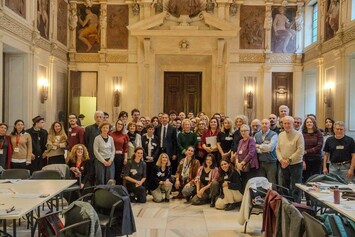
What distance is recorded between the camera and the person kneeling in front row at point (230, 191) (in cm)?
739

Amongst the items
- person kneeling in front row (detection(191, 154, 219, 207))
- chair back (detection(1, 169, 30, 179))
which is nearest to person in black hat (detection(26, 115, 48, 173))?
chair back (detection(1, 169, 30, 179))

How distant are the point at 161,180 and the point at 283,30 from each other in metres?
9.17

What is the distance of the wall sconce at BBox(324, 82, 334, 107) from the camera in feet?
39.1

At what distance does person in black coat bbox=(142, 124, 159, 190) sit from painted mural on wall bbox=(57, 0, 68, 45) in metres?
7.14

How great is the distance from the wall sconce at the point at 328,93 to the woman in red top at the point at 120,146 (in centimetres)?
700

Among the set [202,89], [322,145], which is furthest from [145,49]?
[322,145]

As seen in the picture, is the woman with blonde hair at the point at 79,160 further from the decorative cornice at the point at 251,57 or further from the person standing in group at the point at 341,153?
the decorative cornice at the point at 251,57

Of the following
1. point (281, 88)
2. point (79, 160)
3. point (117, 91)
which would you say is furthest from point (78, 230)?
point (281, 88)

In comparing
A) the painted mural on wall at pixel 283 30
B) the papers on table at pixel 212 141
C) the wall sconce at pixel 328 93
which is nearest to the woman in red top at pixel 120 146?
the papers on table at pixel 212 141

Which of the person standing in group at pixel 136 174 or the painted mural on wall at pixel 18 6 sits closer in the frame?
the person standing in group at pixel 136 174

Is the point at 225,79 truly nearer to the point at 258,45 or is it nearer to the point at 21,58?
the point at 258,45

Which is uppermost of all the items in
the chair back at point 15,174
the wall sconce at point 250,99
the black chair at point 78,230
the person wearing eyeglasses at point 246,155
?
the wall sconce at point 250,99

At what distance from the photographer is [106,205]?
4898mm

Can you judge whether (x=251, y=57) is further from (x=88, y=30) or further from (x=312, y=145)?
(x=312, y=145)
